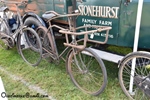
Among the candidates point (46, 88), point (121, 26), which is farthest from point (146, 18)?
point (46, 88)

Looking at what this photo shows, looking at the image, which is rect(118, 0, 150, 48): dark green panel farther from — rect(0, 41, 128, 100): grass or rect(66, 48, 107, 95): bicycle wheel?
rect(0, 41, 128, 100): grass

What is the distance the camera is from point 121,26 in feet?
9.05

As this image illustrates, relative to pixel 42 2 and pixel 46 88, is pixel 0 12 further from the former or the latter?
pixel 46 88

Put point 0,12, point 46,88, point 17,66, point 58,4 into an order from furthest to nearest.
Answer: point 0,12 < point 17,66 < point 58,4 < point 46,88

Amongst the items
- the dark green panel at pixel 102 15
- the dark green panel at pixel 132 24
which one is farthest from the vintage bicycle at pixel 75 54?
the dark green panel at pixel 132 24

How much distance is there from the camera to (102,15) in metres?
2.89

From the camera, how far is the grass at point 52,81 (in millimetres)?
2912

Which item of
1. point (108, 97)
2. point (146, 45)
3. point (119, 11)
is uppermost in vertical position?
point (119, 11)

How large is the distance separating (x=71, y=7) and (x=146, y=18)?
135cm

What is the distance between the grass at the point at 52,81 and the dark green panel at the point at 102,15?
810mm

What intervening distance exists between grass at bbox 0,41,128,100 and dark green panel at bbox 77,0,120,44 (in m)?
0.81

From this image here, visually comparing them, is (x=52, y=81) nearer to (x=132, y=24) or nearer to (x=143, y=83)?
(x=143, y=83)

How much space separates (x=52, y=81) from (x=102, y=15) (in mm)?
1464

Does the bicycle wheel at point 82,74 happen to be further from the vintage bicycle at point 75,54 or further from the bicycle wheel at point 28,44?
the bicycle wheel at point 28,44
